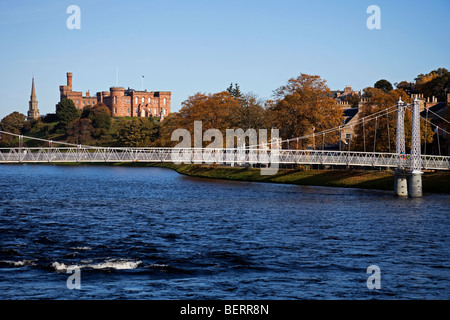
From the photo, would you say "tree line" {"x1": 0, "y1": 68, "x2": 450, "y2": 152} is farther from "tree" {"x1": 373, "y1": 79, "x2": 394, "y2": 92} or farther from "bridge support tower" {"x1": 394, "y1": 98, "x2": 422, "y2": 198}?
"tree" {"x1": 373, "y1": 79, "x2": 394, "y2": 92}

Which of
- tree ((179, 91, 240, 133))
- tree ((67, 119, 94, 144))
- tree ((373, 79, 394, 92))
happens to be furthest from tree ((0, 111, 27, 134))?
tree ((179, 91, 240, 133))

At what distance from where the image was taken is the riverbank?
192 ft

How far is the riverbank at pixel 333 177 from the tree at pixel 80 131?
8546 cm

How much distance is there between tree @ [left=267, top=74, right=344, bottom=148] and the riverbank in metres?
5.74

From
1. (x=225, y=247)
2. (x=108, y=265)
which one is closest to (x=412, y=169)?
(x=225, y=247)

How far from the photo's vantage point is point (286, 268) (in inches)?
982

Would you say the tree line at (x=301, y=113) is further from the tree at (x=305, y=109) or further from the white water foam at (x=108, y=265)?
the white water foam at (x=108, y=265)

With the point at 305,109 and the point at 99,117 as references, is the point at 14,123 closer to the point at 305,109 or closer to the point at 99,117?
the point at 99,117

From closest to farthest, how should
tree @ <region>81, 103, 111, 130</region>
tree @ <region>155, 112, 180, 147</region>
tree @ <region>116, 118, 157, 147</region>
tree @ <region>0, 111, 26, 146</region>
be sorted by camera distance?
tree @ <region>155, 112, 180, 147</region>, tree @ <region>116, 118, 157, 147</region>, tree @ <region>81, 103, 111, 130</region>, tree @ <region>0, 111, 26, 146</region>

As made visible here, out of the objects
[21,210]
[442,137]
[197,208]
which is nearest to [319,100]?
[442,137]

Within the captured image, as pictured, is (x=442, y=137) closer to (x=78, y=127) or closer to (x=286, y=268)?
(x=286, y=268)

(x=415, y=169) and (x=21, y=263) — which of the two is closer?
(x=21, y=263)

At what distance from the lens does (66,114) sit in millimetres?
180000

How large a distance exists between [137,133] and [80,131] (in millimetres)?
38080
